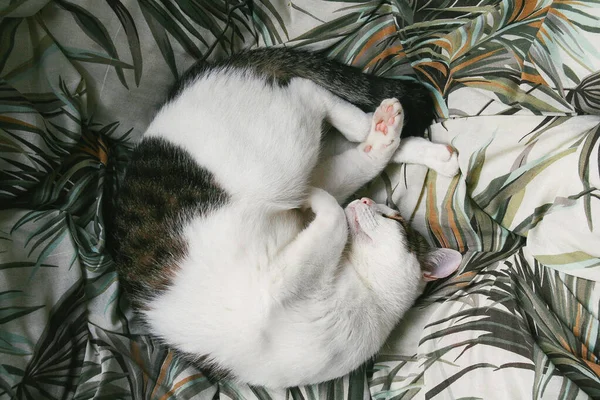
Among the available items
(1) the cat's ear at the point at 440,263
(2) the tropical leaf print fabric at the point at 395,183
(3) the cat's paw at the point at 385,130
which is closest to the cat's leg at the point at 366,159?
(3) the cat's paw at the point at 385,130

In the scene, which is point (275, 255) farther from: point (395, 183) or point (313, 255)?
point (395, 183)

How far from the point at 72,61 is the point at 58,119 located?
0.57 ft

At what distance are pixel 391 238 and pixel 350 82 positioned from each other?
0.53m

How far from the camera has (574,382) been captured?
1.11 meters

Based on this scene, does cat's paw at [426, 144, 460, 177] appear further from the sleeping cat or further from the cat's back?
the cat's back

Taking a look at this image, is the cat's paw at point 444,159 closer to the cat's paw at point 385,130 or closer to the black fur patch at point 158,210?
the cat's paw at point 385,130

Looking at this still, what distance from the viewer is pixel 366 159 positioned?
155 cm

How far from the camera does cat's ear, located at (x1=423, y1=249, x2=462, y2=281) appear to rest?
142 centimetres

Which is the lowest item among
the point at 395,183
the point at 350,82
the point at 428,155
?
the point at 395,183

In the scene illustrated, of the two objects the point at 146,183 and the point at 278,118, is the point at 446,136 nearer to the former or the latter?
the point at 278,118

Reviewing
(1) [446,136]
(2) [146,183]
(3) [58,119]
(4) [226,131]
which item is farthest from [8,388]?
(1) [446,136]

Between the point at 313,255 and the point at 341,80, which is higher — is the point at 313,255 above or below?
below

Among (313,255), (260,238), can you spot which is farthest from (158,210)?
(313,255)

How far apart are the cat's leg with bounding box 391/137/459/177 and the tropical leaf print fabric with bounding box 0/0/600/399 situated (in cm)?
4
